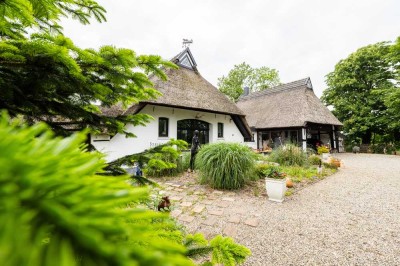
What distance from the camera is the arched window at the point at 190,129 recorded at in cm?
1185

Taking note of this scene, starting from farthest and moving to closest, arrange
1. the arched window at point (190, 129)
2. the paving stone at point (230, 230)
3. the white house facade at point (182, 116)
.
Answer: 1. the arched window at point (190, 129)
2. the white house facade at point (182, 116)
3. the paving stone at point (230, 230)

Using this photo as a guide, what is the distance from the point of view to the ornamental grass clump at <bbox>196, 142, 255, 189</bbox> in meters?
5.84

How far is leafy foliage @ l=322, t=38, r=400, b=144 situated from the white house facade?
14466 mm

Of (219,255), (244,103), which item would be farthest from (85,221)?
(244,103)

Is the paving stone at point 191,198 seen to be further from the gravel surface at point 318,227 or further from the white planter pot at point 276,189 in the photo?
the white planter pot at point 276,189

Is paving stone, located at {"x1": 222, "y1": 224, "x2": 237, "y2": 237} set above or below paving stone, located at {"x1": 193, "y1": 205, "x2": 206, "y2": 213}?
below

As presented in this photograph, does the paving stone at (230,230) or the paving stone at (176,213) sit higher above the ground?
the paving stone at (176,213)

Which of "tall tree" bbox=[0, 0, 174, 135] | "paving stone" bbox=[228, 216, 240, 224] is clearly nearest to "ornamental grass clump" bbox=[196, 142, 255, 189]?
"paving stone" bbox=[228, 216, 240, 224]

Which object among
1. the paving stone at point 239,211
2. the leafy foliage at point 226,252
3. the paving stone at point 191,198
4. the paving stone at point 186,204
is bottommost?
the paving stone at point 239,211

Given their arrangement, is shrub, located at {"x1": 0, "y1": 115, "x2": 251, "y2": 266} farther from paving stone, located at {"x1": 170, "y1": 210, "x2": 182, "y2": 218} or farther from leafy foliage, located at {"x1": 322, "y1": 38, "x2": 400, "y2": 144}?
leafy foliage, located at {"x1": 322, "y1": 38, "x2": 400, "y2": 144}

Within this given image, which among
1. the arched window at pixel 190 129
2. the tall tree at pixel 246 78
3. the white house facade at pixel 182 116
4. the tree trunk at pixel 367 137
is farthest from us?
the tall tree at pixel 246 78

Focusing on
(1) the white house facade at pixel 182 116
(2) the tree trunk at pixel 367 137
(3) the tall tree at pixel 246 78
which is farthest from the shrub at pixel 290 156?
(3) the tall tree at pixel 246 78

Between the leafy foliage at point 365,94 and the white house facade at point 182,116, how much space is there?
47.5 ft

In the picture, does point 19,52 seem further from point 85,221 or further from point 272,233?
point 272,233
